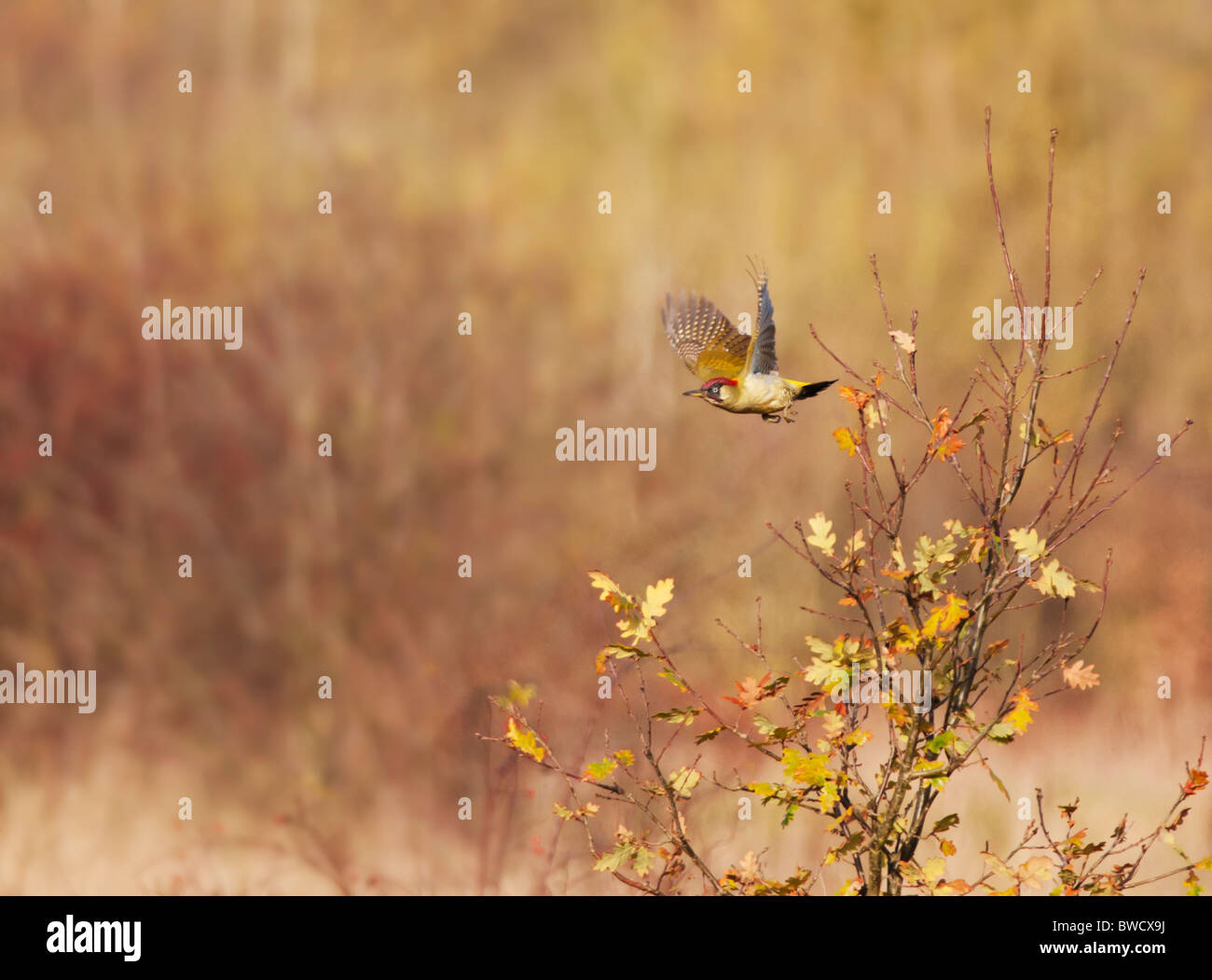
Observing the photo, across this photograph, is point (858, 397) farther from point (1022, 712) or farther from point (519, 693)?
point (519, 693)

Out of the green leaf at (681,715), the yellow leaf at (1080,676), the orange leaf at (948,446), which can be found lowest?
the green leaf at (681,715)

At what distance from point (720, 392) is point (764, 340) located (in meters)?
0.22

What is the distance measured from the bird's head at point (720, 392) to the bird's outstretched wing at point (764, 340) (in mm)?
84

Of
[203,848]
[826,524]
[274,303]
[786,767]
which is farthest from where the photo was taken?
[274,303]

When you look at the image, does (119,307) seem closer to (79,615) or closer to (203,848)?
(79,615)

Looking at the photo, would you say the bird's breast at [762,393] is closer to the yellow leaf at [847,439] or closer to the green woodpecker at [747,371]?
the green woodpecker at [747,371]

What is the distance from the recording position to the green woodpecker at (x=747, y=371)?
3.64m

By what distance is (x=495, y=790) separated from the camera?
5.39 metres

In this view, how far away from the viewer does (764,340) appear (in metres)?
3.68

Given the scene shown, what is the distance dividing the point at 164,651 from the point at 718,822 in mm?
2870

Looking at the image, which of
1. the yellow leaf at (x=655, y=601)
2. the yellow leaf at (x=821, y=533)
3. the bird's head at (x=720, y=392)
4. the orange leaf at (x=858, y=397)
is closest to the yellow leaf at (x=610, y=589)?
the yellow leaf at (x=655, y=601)

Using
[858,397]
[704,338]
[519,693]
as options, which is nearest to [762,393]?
[704,338]

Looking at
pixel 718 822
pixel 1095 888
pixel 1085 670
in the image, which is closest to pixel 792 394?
pixel 1085 670

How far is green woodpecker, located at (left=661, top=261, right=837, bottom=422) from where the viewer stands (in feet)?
12.0
